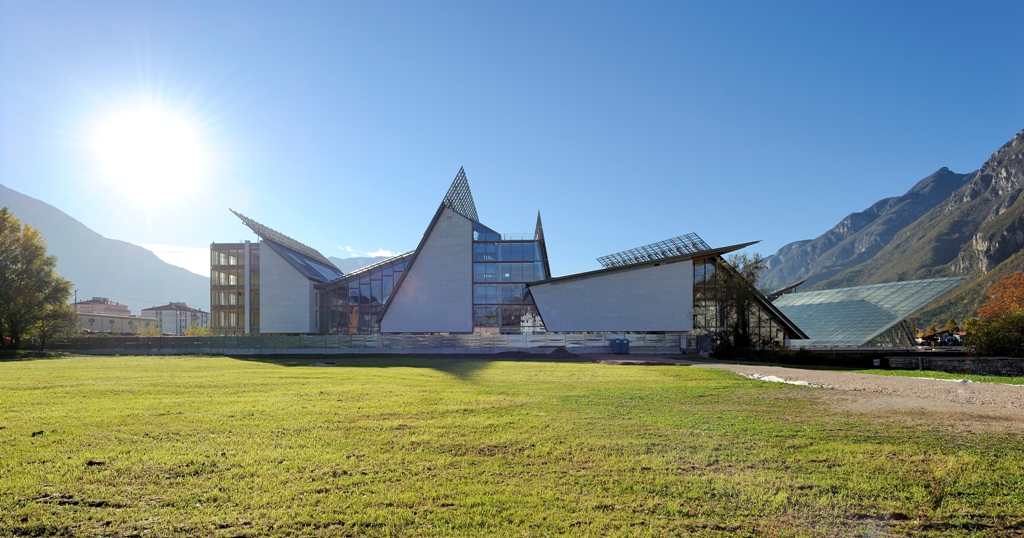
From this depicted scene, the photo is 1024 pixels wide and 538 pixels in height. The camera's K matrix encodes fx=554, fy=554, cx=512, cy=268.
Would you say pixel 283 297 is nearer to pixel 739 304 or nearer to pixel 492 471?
pixel 739 304

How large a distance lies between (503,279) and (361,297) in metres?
Answer: 17.0

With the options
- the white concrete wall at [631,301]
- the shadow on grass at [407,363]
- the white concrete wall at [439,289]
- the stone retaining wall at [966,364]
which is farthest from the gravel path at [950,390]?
the white concrete wall at [439,289]

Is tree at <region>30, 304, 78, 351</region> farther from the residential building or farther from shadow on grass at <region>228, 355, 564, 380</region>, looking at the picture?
the residential building

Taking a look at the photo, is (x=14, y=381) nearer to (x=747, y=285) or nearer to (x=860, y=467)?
(x=860, y=467)

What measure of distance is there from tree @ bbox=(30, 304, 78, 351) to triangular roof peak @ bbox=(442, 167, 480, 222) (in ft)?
121

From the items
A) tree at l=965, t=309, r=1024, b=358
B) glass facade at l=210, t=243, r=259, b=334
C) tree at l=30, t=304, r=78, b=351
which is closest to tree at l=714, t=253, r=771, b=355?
tree at l=965, t=309, r=1024, b=358

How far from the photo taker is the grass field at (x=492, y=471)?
5.90m

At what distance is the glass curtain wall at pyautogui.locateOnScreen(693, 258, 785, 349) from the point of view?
47.6 metres

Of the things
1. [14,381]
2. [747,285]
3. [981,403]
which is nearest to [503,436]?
[981,403]

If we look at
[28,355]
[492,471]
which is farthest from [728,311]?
[28,355]

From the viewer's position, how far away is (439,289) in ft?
183

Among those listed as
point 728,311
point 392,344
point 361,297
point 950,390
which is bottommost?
point 392,344

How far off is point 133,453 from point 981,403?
1917cm

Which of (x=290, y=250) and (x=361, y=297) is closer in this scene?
(x=361, y=297)
